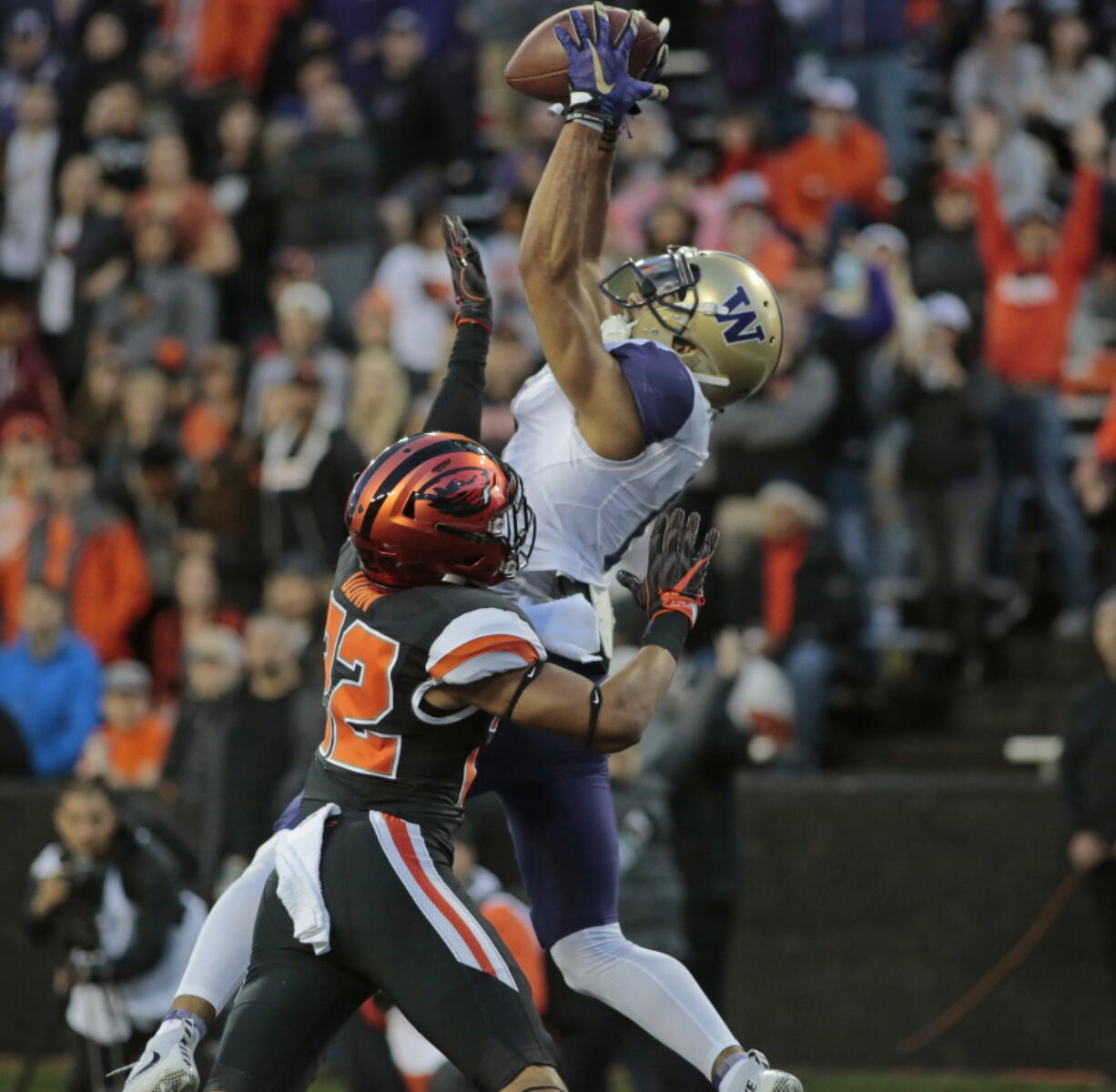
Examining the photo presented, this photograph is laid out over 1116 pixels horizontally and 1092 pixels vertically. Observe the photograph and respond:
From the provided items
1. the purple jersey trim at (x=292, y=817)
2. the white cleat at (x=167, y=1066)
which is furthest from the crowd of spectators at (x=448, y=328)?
the white cleat at (x=167, y=1066)

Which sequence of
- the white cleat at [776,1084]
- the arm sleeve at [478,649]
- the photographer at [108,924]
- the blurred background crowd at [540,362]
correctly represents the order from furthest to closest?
the blurred background crowd at [540,362] < the photographer at [108,924] < the white cleat at [776,1084] < the arm sleeve at [478,649]

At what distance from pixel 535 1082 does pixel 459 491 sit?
3.86 ft

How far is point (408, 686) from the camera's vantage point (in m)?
4.60

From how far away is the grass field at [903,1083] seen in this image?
9.46 m

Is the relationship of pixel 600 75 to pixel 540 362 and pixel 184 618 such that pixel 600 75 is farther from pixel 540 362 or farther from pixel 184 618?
pixel 184 618

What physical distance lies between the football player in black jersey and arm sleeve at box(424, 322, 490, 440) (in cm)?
66

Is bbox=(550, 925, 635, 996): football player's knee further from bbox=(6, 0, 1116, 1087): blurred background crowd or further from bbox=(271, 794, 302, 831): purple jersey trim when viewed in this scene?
bbox=(6, 0, 1116, 1087): blurred background crowd

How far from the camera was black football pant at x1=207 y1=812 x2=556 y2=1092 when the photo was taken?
4457 millimetres

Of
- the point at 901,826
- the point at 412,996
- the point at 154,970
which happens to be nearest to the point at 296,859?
the point at 412,996

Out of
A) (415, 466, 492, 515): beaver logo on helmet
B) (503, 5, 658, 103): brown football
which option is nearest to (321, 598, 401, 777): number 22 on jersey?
(415, 466, 492, 515): beaver logo on helmet

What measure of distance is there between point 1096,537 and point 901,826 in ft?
6.09

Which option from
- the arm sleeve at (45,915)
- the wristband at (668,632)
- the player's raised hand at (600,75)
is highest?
the player's raised hand at (600,75)

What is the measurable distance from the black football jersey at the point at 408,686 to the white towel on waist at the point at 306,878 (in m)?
0.08

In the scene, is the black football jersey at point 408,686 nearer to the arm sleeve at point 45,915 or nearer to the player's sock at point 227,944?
the player's sock at point 227,944
